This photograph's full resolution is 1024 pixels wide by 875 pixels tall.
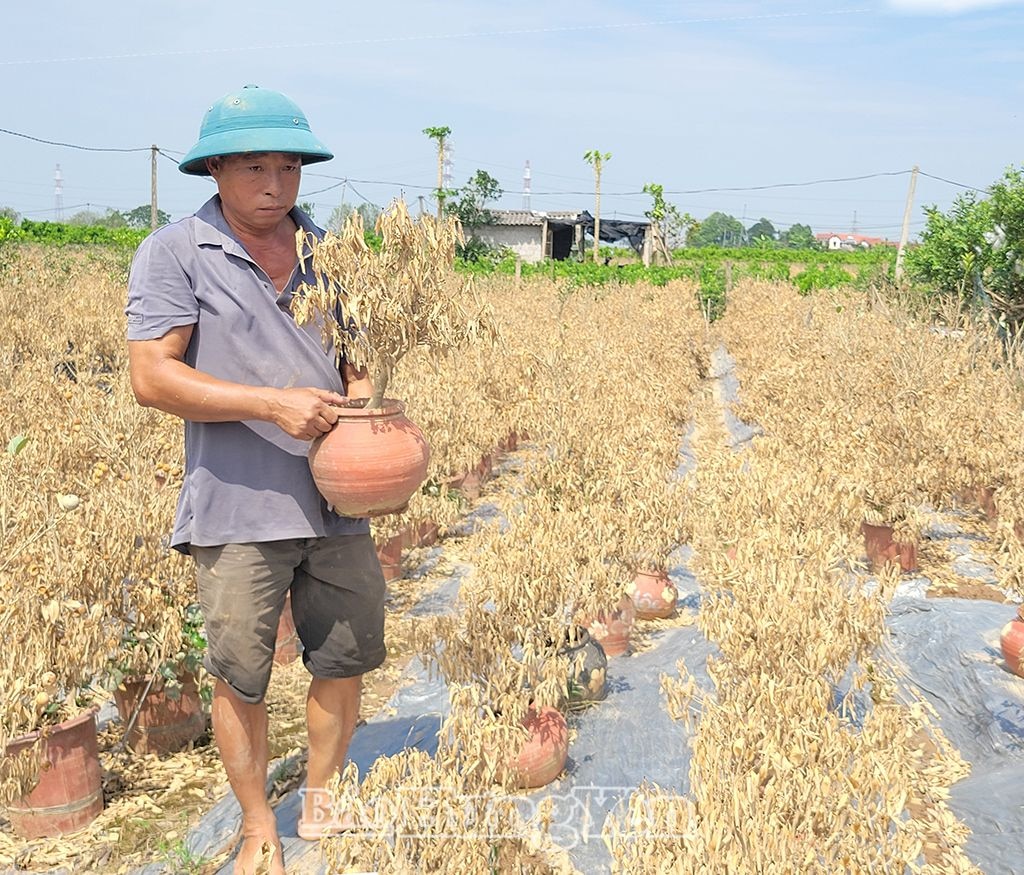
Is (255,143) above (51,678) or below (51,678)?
above

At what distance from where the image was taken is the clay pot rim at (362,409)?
230cm

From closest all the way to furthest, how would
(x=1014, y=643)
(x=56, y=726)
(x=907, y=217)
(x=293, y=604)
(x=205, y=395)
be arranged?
(x=205, y=395) → (x=293, y=604) → (x=56, y=726) → (x=1014, y=643) → (x=907, y=217)

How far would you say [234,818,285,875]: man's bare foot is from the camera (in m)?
2.40

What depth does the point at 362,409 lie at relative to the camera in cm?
233

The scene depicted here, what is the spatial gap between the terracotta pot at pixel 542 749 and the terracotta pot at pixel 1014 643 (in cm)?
215

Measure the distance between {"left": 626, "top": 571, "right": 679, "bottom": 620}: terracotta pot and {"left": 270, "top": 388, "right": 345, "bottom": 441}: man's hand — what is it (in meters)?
3.05

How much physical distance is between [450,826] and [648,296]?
18457 millimetres

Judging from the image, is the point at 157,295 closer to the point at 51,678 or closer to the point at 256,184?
the point at 256,184

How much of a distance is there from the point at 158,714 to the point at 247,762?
1154mm

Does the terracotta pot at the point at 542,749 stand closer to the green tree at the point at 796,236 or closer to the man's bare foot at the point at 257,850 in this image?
the man's bare foot at the point at 257,850

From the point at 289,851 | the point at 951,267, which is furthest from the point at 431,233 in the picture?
the point at 951,267

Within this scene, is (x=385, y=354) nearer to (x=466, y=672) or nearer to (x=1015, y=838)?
(x=466, y=672)

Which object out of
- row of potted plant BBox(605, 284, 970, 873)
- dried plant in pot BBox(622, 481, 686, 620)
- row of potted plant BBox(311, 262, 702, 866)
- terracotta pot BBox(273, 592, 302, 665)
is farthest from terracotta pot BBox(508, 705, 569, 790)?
terracotta pot BBox(273, 592, 302, 665)

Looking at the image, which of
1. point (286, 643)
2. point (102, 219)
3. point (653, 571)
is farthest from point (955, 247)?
point (102, 219)
